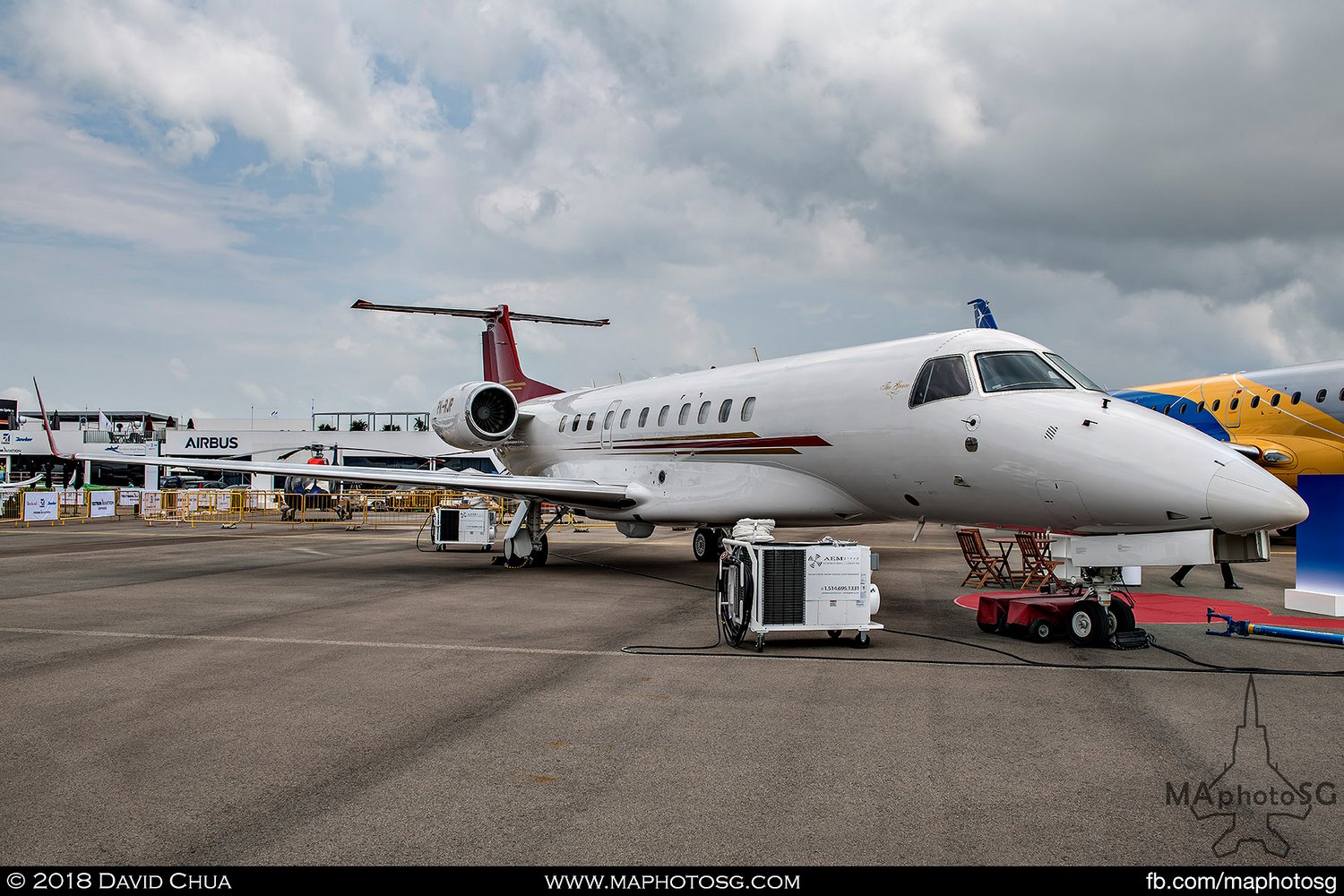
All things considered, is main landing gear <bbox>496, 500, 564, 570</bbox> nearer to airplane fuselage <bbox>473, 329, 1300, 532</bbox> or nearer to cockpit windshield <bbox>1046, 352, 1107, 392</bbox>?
airplane fuselage <bbox>473, 329, 1300, 532</bbox>

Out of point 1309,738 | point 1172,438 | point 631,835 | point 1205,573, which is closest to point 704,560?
point 1205,573

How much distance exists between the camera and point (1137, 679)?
717cm

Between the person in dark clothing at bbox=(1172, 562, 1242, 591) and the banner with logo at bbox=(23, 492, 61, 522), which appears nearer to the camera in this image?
the person in dark clothing at bbox=(1172, 562, 1242, 591)

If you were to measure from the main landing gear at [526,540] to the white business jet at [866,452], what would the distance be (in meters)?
0.03

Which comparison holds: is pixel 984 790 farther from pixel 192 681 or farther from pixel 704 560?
pixel 704 560

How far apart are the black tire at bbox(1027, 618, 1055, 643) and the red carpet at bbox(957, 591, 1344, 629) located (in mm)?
1499

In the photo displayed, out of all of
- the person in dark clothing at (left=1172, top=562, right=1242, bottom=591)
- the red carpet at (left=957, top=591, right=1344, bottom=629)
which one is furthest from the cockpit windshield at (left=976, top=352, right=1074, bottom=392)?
the person in dark clothing at (left=1172, top=562, right=1242, bottom=591)

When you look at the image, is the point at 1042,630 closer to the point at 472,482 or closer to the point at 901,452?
the point at 901,452

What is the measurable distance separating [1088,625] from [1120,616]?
1.38ft

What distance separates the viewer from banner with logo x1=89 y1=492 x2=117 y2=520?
38.0 m

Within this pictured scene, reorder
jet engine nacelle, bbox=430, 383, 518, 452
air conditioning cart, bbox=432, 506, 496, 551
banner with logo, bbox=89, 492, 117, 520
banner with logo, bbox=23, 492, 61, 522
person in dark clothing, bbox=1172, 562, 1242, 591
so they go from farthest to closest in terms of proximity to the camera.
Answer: banner with logo, bbox=89, 492, 117, 520
banner with logo, bbox=23, 492, 61, 522
air conditioning cart, bbox=432, 506, 496, 551
jet engine nacelle, bbox=430, 383, 518, 452
person in dark clothing, bbox=1172, 562, 1242, 591

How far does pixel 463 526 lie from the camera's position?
22.2 m
